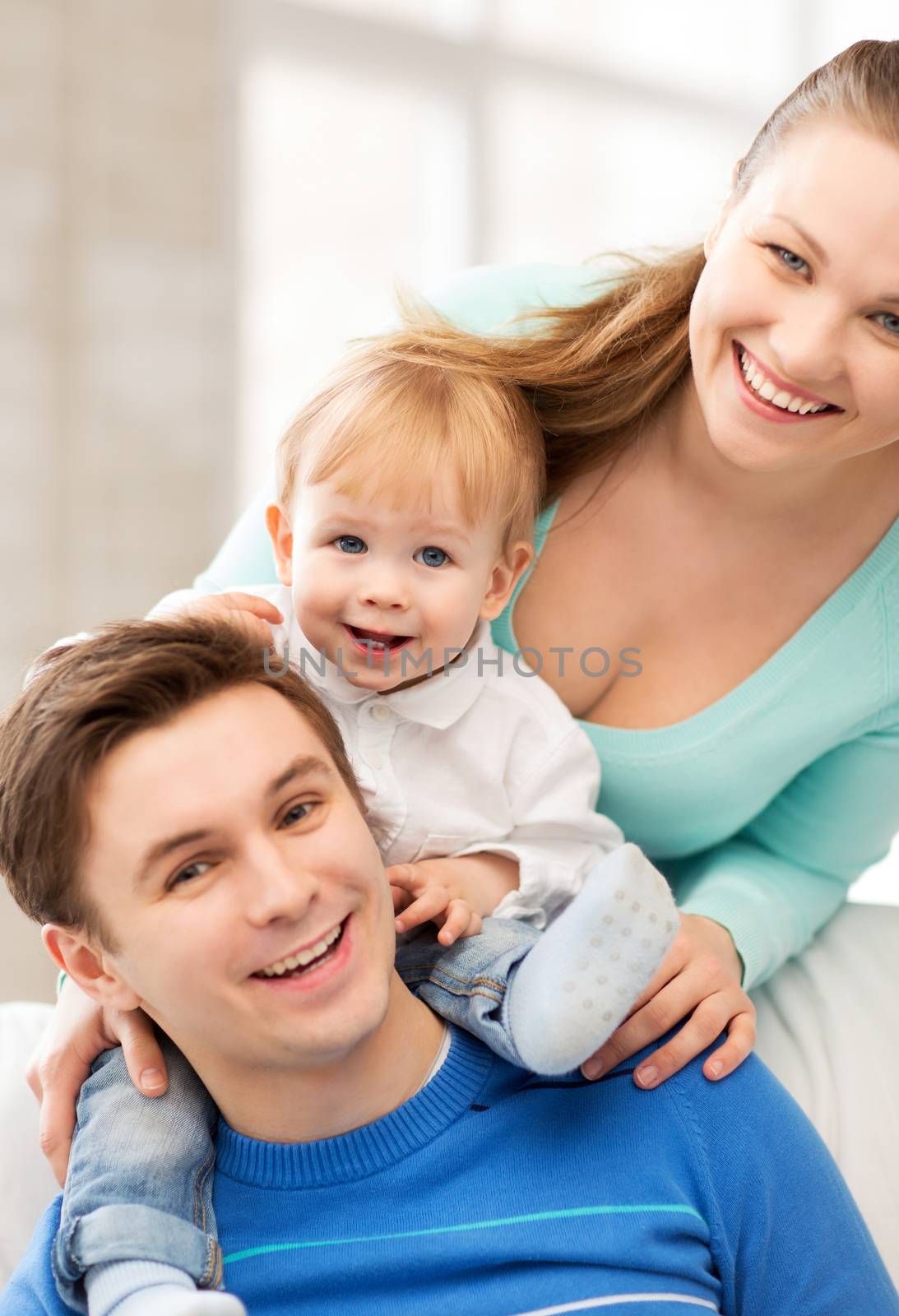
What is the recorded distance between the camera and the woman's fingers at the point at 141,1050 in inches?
47.1

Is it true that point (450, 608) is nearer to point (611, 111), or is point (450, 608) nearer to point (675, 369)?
point (675, 369)

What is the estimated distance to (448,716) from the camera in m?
1.42

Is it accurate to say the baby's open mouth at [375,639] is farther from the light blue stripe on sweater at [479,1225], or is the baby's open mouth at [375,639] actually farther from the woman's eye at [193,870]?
the light blue stripe on sweater at [479,1225]

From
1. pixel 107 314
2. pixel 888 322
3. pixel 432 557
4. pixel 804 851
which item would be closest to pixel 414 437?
pixel 432 557

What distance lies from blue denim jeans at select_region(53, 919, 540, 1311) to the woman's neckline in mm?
330

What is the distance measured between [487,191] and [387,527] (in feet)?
6.06

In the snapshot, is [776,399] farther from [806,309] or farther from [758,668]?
[758,668]

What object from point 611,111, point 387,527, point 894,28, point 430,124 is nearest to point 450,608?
point 387,527

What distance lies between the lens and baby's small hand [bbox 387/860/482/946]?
1238 millimetres

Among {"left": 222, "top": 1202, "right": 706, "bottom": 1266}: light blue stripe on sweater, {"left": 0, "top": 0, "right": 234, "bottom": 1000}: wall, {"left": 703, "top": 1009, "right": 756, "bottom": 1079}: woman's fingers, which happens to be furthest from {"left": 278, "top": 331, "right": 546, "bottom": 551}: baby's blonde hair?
{"left": 0, "top": 0, "right": 234, "bottom": 1000}: wall

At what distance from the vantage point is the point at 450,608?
1.33m

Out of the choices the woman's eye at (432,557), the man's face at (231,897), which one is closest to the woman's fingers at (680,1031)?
the man's face at (231,897)

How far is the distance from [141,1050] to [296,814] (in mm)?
275

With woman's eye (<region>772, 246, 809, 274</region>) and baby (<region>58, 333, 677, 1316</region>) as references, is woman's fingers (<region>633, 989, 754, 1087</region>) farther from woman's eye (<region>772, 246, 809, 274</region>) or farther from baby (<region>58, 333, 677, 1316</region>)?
woman's eye (<region>772, 246, 809, 274</region>)
